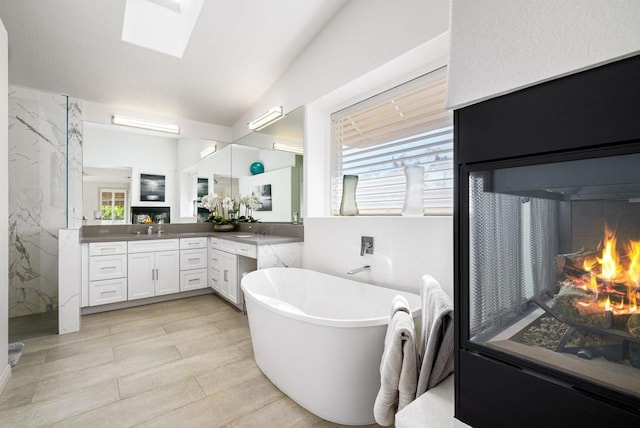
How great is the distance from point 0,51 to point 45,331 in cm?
243

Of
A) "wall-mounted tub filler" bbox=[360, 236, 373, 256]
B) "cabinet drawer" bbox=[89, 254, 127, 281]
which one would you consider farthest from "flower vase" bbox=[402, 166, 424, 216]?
"cabinet drawer" bbox=[89, 254, 127, 281]

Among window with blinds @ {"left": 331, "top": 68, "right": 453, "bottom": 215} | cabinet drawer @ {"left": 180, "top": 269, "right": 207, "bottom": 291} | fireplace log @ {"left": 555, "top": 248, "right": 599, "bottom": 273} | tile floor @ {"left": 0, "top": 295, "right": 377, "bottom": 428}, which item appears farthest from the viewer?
cabinet drawer @ {"left": 180, "top": 269, "right": 207, "bottom": 291}

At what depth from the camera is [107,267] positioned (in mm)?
3389

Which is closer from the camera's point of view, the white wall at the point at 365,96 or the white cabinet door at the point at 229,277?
the white wall at the point at 365,96

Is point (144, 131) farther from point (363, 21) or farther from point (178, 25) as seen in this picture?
point (363, 21)

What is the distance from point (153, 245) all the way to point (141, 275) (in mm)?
378

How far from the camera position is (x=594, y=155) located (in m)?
0.69

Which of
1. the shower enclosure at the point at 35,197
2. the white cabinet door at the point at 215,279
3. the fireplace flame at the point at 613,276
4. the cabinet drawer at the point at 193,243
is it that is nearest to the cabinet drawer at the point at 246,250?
the white cabinet door at the point at 215,279

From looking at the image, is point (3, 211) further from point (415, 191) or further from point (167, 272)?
point (415, 191)

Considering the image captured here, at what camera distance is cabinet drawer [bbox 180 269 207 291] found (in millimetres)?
3908

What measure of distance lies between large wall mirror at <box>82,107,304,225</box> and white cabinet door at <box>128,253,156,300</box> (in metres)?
0.68

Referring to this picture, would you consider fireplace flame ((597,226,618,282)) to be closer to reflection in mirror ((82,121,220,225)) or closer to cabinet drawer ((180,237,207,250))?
cabinet drawer ((180,237,207,250))

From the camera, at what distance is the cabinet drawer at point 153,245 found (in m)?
3.56

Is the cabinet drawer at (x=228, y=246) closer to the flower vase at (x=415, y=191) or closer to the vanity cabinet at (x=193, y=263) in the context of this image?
the vanity cabinet at (x=193, y=263)
